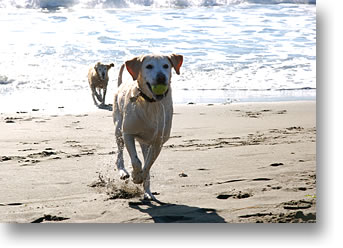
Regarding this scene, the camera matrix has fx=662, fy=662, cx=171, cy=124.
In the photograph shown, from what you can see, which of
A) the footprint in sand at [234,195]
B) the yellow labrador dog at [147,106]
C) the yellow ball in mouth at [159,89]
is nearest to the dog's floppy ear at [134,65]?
the yellow labrador dog at [147,106]

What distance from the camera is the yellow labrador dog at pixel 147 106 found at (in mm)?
4102

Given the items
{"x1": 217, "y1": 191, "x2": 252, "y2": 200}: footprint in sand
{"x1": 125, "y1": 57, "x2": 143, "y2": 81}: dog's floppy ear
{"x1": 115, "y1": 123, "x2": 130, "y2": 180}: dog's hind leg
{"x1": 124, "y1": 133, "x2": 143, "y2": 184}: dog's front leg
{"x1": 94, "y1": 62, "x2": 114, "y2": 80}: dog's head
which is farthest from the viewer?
{"x1": 94, "y1": 62, "x2": 114, "y2": 80}: dog's head

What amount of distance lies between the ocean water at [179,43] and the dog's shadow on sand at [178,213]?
4.95 ft

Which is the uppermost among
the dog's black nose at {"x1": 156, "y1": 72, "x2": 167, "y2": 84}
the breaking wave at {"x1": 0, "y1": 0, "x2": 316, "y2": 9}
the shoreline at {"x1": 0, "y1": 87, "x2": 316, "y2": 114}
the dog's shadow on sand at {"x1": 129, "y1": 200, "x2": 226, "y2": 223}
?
the breaking wave at {"x1": 0, "y1": 0, "x2": 316, "y2": 9}

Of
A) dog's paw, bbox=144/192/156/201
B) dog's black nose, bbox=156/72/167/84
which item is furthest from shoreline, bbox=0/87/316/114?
dog's black nose, bbox=156/72/167/84

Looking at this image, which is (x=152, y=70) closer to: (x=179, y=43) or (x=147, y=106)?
(x=147, y=106)

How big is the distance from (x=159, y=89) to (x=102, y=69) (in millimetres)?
3557

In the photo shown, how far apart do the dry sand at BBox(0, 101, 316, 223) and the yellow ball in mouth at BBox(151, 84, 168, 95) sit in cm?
80

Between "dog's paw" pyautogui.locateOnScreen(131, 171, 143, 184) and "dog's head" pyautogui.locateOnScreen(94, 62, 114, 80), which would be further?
"dog's head" pyautogui.locateOnScreen(94, 62, 114, 80)

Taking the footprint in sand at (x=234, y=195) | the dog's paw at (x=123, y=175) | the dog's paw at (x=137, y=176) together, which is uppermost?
the dog's paw at (x=137, y=176)

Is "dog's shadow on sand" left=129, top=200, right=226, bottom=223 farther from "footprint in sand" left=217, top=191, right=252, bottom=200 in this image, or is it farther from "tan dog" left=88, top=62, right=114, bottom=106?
"tan dog" left=88, top=62, right=114, bottom=106

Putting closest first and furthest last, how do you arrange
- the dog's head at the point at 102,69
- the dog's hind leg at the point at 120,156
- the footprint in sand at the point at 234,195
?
the footprint in sand at the point at 234,195
the dog's hind leg at the point at 120,156
the dog's head at the point at 102,69

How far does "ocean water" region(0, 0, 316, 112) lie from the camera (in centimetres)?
570

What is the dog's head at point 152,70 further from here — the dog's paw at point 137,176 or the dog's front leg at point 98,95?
the dog's front leg at point 98,95
